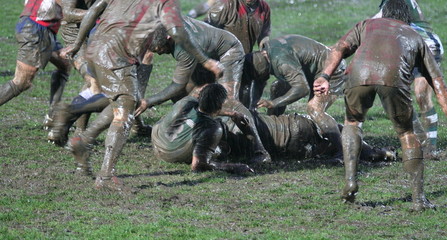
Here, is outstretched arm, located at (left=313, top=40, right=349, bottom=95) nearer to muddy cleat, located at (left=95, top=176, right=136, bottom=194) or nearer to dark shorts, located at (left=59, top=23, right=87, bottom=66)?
muddy cleat, located at (left=95, top=176, right=136, bottom=194)

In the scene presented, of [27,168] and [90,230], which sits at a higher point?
[90,230]

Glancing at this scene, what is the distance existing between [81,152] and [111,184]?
515 millimetres

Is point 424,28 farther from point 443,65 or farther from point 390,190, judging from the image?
point 443,65

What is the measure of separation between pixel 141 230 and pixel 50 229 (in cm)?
71

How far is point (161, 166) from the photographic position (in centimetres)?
909

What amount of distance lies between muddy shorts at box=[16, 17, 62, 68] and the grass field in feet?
3.23

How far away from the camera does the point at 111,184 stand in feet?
25.4

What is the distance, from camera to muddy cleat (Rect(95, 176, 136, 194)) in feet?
25.3

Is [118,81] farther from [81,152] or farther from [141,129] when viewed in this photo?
[141,129]

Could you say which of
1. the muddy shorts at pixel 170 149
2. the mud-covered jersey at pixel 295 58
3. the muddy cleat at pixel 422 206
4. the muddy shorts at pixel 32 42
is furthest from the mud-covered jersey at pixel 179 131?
the muddy cleat at pixel 422 206

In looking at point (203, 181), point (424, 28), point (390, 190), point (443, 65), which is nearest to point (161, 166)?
point (203, 181)

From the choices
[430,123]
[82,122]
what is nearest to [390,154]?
[430,123]

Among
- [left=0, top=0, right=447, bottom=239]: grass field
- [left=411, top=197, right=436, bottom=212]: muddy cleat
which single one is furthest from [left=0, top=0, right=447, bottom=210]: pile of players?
[left=0, top=0, right=447, bottom=239]: grass field

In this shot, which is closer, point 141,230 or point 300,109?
point 141,230
